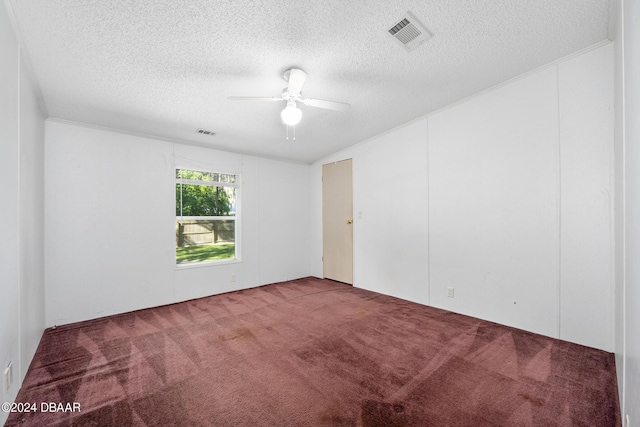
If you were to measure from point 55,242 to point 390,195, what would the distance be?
4.27 meters

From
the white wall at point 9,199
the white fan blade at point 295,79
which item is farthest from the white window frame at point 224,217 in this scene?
the white fan blade at point 295,79

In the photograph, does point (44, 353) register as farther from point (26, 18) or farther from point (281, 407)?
point (26, 18)

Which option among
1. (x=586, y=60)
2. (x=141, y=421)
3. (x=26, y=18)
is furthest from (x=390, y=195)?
(x=26, y=18)

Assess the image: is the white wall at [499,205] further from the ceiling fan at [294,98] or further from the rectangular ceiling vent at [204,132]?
the rectangular ceiling vent at [204,132]

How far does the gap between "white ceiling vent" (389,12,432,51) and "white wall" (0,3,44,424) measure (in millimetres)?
2384

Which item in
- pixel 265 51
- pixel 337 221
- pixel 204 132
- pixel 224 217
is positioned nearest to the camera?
pixel 265 51

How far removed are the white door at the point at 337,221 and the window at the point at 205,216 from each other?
170 centimetres

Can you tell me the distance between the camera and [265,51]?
6.64 ft

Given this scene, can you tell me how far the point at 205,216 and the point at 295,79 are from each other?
9.28ft

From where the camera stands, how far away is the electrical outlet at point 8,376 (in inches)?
58.2

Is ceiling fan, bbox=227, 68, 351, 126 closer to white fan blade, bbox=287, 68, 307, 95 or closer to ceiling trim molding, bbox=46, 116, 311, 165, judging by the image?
white fan blade, bbox=287, 68, 307, 95

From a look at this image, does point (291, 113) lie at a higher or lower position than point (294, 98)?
lower

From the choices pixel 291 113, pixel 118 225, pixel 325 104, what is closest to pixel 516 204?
pixel 325 104

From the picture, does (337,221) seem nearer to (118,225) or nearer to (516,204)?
(516,204)
